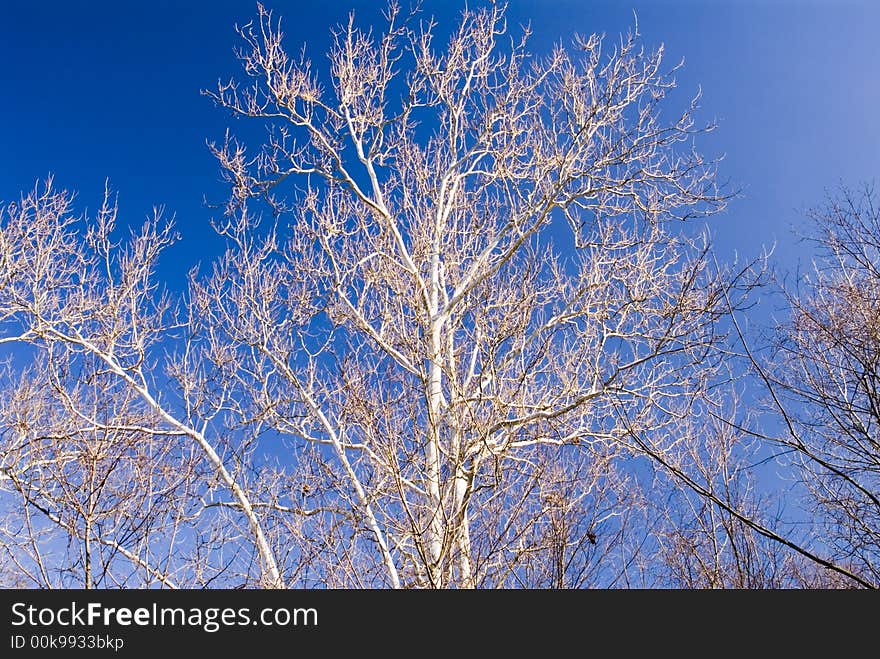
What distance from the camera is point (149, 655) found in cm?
350

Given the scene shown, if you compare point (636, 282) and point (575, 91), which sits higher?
point (575, 91)

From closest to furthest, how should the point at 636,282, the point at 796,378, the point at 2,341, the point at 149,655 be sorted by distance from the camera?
the point at 149,655, the point at 796,378, the point at 2,341, the point at 636,282

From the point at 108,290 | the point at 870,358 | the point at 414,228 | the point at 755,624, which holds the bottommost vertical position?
the point at 755,624

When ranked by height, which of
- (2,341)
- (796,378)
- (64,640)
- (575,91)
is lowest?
(64,640)

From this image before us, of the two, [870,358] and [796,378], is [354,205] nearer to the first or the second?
[796,378]

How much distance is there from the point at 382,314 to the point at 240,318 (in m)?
1.81

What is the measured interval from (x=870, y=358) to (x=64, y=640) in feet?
17.8

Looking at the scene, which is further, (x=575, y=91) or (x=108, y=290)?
(x=575, y=91)

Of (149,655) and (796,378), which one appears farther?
(796,378)

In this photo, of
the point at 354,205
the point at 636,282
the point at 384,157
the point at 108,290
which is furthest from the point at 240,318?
the point at 636,282

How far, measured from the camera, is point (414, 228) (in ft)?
29.4

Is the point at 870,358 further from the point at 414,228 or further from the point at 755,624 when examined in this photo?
the point at 414,228

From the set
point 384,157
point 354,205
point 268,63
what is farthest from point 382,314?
point 268,63

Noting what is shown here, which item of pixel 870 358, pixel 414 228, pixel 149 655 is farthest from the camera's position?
pixel 414 228
